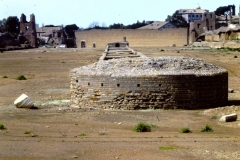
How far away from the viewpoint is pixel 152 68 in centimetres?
1343

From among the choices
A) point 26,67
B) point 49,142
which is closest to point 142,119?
point 49,142

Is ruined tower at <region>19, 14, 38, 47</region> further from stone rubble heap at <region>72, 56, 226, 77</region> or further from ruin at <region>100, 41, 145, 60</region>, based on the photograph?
stone rubble heap at <region>72, 56, 226, 77</region>

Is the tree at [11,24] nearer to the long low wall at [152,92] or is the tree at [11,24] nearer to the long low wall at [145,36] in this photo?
the long low wall at [145,36]

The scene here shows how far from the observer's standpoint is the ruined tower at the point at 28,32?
71.1 metres

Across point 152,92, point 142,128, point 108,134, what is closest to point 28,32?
point 152,92

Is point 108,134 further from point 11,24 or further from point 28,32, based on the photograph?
point 11,24

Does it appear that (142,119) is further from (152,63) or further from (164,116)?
(152,63)

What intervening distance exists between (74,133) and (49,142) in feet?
3.81

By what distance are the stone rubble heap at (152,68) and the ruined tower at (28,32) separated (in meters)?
58.2

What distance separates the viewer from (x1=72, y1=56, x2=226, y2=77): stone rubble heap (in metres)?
13.2

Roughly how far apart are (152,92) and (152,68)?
2.53 feet

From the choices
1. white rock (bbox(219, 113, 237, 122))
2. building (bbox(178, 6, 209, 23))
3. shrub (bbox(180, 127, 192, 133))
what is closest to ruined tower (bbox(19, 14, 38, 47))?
white rock (bbox(219, 113, 237, 122))

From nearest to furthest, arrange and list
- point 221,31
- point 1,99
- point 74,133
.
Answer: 1. point 74,133
2. point 1,99
3. point 221,31

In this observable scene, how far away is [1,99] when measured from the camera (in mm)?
16438
